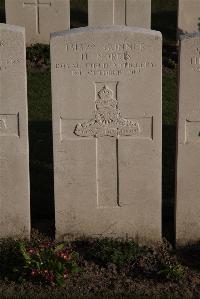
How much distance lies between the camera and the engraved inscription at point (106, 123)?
21.9 ft

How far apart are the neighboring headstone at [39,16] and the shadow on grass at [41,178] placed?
414 centimetres

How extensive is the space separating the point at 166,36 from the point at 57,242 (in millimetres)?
9614

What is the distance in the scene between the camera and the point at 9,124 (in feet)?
22.1

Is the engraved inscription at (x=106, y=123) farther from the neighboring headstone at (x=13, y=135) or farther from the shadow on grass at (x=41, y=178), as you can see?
the shadow on grass at (x=41, y=178)

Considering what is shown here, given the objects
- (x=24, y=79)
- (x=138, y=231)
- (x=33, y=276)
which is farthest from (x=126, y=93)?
(x=33, y=276)

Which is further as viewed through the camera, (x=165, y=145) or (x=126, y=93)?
(x=165, y=145)

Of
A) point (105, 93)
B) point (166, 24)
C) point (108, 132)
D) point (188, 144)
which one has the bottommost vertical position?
point (188, 144)

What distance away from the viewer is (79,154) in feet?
22.5

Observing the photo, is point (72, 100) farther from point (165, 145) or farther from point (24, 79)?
point (165, 145)

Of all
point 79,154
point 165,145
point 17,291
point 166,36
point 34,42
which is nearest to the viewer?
point 17,291

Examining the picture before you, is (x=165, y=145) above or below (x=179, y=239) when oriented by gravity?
above

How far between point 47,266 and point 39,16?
9121mm

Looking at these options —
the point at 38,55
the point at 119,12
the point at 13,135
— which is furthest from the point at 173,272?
the point at 119,12

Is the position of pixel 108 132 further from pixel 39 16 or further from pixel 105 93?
pixel 39 16
